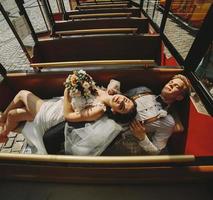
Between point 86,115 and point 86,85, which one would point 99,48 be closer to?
point 86,85

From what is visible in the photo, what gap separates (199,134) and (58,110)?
107 centimetres

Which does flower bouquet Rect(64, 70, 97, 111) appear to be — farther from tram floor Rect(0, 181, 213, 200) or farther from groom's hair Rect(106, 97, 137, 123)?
tram floor Rect(0, 181, 213, 200)

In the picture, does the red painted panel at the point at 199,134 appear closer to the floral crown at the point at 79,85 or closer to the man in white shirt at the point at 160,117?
the man in white shirt at the point at 160,117

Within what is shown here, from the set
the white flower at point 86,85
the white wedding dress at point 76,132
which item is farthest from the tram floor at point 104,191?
the white flower at point 86,85

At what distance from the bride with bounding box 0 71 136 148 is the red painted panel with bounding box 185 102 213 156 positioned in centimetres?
46

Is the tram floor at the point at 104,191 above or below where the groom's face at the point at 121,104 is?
below

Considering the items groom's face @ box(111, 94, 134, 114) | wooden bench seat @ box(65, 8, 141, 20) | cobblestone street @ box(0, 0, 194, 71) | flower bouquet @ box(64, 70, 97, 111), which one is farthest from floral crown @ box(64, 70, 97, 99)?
cobblestone street @ box(0, 0, 194, 71)

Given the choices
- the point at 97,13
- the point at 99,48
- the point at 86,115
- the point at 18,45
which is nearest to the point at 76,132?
the point at 86,115

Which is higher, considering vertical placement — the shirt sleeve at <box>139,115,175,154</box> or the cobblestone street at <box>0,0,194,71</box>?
the shirt sleeve at <box>139,115,175,154</box>

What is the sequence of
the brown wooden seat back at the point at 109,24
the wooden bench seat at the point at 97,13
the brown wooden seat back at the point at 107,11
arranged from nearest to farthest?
the brown wooden seat back at the point at 109,24
the wooden bench seat at the point at 97,13
the brown wooden seat back at the point at 107,11

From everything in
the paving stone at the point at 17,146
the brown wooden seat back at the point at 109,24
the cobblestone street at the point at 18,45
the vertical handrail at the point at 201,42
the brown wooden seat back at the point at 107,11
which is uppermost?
the vertical handrail at the point at 201,42

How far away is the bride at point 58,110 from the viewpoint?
125cm

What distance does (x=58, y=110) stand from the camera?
1407 mm

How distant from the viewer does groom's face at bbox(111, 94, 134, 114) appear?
1223mm
